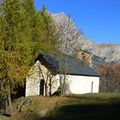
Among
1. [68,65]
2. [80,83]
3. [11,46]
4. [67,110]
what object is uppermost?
[11,46]

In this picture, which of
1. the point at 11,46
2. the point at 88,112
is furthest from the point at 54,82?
the point at 88,112

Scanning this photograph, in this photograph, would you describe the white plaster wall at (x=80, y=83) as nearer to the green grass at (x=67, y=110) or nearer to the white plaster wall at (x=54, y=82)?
the white plaster wall at (x=54, y=82)

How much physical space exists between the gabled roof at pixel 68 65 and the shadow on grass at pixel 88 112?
11197mm

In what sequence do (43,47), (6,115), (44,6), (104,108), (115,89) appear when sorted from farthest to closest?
(115,89) < (44,6) < (43,47) < (6,115) < (104,108)

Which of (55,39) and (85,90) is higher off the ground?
(55,39)

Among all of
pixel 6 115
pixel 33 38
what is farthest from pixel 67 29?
pixel 6 115

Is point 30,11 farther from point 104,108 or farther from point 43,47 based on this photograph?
point 104,108

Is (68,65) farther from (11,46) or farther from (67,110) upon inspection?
(67,110)

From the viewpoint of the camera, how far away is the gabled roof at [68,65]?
47312mm

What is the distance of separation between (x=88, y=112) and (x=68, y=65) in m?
16.8

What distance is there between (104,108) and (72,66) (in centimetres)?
1851

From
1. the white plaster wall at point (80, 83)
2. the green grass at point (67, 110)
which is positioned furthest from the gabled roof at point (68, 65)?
the green grass at point (67, 110)

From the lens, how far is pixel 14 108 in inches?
1533

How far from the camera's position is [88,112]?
32.1m
